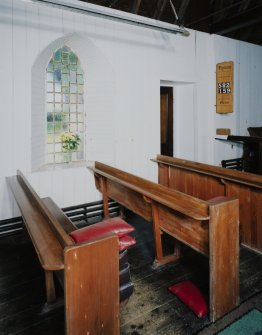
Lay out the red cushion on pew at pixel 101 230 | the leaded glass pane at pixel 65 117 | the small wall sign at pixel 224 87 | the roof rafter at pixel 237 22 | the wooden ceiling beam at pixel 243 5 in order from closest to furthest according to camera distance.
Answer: the red cushion on pew at pixel 101 230, the leaded glass pane at pixel 65 117, the roof rafter at pixel 237 22, the wooden ceiling beam at pixel 243 5, the small wall sign at pixel 224 87

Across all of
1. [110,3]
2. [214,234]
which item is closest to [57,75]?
[110,3]

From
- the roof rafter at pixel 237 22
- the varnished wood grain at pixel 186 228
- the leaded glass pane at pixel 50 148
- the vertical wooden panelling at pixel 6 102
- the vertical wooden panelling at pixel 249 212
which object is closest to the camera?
the varnished wood grain at pixel 186 228

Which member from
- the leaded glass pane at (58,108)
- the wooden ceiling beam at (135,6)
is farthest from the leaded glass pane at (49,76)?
the wooden ceiling beam at (135,6)

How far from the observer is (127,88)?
5016 millimetres

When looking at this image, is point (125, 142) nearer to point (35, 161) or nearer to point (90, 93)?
point (90, 93)

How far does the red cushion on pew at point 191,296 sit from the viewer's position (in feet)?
7.71

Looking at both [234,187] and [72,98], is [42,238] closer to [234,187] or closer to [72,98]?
[234,187]

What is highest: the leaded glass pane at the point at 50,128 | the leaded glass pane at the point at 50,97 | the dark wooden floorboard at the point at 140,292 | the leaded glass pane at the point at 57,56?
the leaded glass pane at the point at 57,56

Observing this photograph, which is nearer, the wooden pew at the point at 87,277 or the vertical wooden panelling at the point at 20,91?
the wooden pew at the point at 87,277

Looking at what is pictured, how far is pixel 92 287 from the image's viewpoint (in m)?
1.74

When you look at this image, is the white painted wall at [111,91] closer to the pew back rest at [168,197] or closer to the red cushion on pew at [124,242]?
the pew back rest at [168,197]

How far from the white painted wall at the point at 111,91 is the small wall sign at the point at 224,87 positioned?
0.13m

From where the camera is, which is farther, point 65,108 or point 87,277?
point 65,108

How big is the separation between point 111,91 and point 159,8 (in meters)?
1.92
